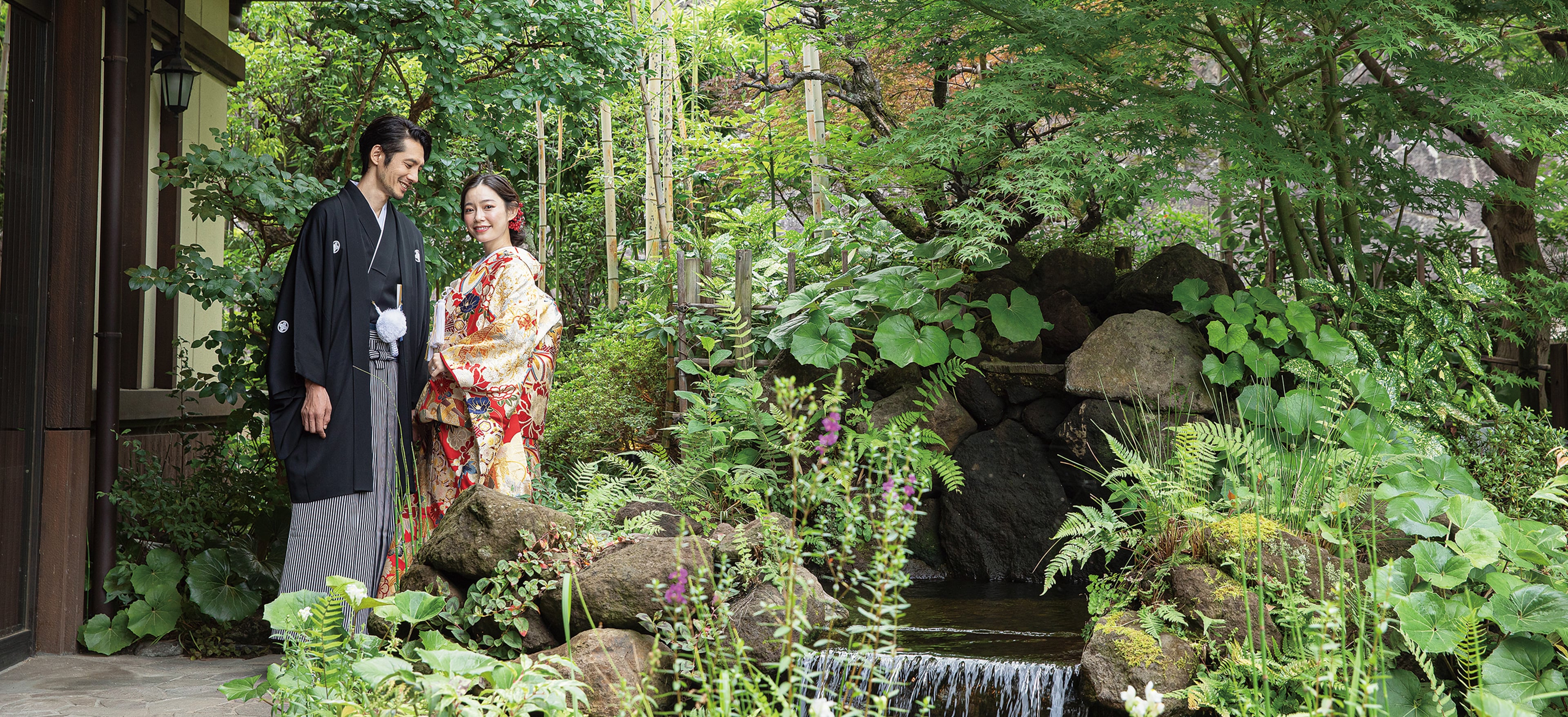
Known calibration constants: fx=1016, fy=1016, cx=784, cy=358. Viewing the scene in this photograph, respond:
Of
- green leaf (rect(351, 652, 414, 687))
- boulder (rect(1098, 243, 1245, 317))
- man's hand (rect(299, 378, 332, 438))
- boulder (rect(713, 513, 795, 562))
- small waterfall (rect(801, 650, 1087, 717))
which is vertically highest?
boulder (rect(1098, 243, 1245, 317))

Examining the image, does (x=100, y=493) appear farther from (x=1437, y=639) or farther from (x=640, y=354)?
(x=1437, y=639)

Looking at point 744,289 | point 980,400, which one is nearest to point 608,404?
point 744,289

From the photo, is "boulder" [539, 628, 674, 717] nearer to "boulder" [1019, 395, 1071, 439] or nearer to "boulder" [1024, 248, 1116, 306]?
"boulder" [1019, 395, 1071, 439]

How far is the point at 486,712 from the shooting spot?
2.08m

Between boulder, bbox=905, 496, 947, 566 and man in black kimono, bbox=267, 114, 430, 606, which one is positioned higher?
man in black kimono, bbox=267, 114, 430, 606

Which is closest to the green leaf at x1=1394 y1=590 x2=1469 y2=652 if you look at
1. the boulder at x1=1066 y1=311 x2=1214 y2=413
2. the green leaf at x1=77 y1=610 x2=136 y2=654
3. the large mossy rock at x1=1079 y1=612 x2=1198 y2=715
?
the large mossy rock at x1=1079 y1=612 x2=1198 y2=715

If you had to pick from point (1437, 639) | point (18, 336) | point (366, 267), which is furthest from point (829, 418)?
point (18, 336)

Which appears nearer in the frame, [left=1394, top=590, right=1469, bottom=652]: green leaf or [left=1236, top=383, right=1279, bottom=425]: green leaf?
[left=1394, top=590, right=1469, bottom=652]: green leaf

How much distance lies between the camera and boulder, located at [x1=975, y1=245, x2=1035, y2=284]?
4688mm

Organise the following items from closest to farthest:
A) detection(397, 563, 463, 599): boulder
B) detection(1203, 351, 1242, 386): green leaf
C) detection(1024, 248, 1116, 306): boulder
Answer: detection(397, 563, 463, 599): boulder, detection(1203, 351, 1242, 386): green leaf, detection(1024, 248, 1116, 306): boulder

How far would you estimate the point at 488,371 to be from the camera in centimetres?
314

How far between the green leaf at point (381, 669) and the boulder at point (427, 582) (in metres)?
0.72

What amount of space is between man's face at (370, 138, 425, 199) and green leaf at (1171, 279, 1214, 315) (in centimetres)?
313

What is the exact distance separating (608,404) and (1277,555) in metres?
3.58
